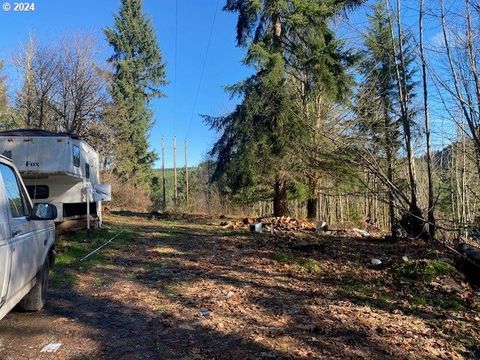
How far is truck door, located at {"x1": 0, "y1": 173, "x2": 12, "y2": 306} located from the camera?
3.50 meters

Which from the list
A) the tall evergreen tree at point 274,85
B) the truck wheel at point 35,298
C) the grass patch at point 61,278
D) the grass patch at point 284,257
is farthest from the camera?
the tall evergreen tree at point 274,85

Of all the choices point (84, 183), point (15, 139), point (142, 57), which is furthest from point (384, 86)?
point (142, 57)

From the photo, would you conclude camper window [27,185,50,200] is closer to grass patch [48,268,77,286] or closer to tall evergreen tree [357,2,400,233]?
grass patch [48,268,77,286]

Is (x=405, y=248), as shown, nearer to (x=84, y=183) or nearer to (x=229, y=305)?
(x=229, y=305)

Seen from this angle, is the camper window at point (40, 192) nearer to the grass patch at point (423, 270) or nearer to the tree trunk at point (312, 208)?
the grass patch at point (423, 270)

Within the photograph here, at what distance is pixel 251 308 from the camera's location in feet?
19.8

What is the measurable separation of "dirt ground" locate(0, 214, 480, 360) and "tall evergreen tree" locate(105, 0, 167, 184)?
26.2 meters

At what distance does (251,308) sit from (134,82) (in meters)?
34.2

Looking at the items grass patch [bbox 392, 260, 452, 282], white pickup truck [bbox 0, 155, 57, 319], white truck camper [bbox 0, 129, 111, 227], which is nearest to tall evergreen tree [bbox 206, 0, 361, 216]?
white truck camper [bbox 0, 129, 111, 227]

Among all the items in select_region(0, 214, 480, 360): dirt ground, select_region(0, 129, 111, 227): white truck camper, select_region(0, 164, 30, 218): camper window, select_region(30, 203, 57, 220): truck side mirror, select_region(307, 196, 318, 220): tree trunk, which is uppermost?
select_region(0, 129, 111, 227): white truck camper

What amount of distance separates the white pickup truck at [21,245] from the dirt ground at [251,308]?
50 cm

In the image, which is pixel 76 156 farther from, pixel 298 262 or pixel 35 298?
pixel 35 298

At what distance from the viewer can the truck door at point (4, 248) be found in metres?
3.50

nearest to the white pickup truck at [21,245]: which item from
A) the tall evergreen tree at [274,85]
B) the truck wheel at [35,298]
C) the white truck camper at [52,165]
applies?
the truck wheel at [35,298]
